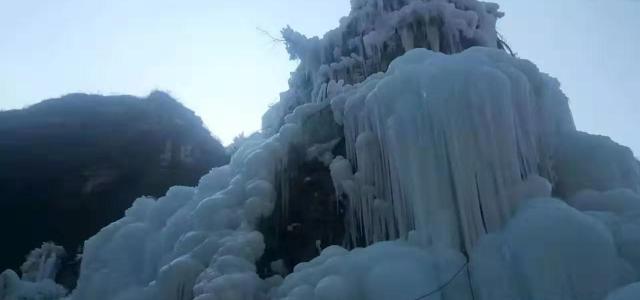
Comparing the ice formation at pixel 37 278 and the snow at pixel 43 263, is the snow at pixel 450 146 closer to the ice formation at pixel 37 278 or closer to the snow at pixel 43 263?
the ice formation at pixel 37 278

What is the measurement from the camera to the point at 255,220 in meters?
8.38

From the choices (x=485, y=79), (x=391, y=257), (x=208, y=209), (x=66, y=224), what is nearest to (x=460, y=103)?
(x=485, y=79)

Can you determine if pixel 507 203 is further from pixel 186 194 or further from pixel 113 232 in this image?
pixel 113 232

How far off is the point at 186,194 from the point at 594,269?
24.2 feet

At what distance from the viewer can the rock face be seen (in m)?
19.7

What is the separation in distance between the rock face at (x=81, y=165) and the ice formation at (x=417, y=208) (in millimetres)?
10182

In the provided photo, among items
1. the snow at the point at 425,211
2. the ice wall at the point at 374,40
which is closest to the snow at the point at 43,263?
the snow at the point at 425,211

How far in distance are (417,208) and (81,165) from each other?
672 inches

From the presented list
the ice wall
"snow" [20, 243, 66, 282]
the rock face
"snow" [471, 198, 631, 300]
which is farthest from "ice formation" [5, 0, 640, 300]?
the rock face

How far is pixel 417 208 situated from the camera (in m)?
6.39

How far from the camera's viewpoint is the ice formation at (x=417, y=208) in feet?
18.4

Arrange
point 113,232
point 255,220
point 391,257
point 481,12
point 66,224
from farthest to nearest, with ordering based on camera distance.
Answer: point 66,224 → point 481,12 → point 113,232 → point 255,220 → point 391,257

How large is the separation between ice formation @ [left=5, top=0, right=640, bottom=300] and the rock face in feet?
33.4

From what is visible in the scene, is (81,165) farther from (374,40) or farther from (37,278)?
(374,40)
